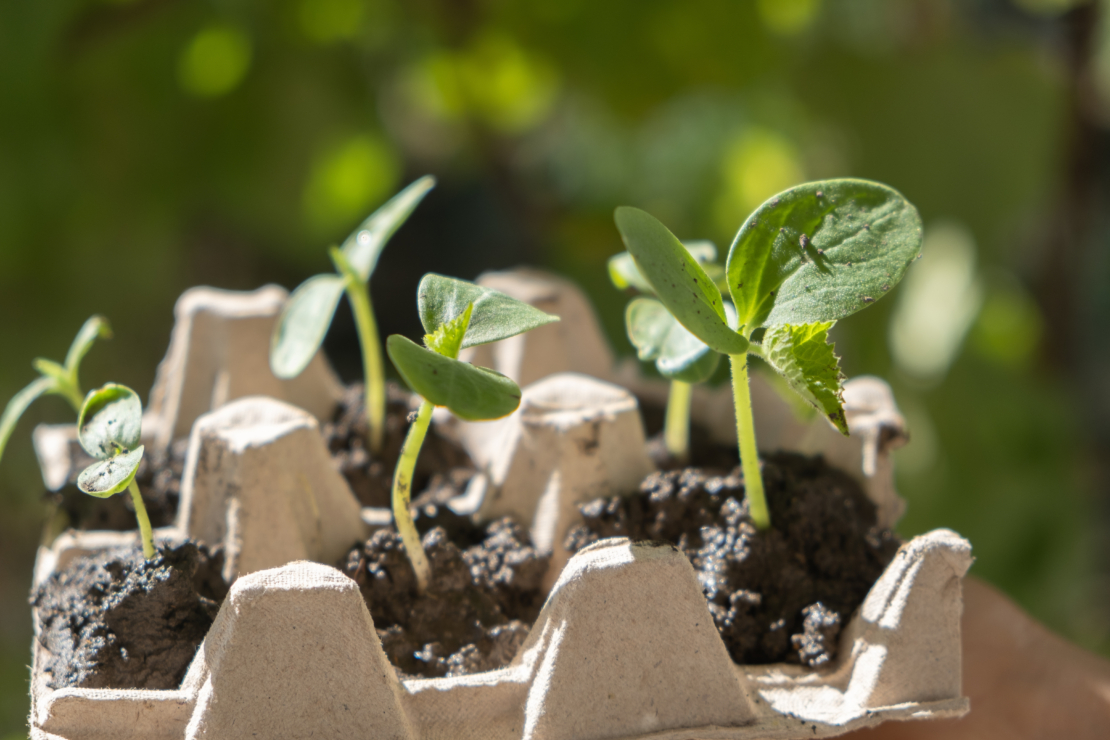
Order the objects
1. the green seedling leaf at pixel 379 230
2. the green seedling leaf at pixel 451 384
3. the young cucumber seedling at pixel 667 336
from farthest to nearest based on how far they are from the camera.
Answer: the green seedling leaf at pixel 379 230 < the young cucumber seedling at pixel 667 336 < the green seedling leaf at pixel 451 384

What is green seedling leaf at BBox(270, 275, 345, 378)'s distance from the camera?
53cm

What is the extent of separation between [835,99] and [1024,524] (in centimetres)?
63

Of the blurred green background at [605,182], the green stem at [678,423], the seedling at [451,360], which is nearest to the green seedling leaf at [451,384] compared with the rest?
the seedling at [451,360]

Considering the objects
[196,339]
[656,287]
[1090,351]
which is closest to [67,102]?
→ [196,339]

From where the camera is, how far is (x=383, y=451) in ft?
2.10

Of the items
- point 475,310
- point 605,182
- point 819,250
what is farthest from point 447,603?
point 605,182

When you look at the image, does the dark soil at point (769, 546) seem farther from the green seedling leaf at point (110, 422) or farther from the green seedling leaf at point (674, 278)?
the green seedling leaf at point (110, 422)

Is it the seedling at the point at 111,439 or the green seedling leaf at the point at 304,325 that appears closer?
the seedling at the point at 111,439

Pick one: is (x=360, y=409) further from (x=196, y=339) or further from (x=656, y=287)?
(x=656, y=287)

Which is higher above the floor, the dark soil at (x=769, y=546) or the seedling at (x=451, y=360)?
the seedling at (x=451, y=360)

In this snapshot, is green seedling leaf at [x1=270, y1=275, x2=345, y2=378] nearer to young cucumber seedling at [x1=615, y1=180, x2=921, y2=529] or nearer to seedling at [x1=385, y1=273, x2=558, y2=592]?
seedling at [x1=385, y1=273, x2=558, y2=592]

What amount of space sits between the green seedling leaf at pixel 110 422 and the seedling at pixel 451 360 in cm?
13

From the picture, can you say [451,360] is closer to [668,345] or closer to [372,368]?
[668,345]

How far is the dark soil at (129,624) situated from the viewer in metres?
0.42
